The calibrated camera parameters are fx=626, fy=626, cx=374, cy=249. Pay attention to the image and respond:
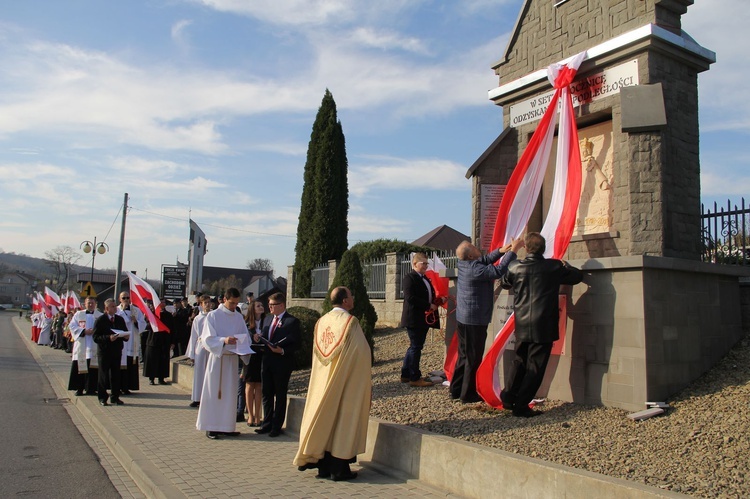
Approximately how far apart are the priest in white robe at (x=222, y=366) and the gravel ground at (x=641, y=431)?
191 centimetres

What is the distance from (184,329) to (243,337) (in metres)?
8.85

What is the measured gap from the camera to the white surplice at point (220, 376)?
26.6 feet

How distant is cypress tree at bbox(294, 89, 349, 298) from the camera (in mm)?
27672

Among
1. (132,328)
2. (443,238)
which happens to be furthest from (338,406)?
(443,238)

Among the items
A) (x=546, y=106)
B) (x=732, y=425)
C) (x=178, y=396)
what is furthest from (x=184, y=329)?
(x=732, y=425)

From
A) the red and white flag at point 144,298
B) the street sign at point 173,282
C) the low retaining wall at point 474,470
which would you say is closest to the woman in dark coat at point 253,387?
the low retaining wall at point 474,470

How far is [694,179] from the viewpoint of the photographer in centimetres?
858

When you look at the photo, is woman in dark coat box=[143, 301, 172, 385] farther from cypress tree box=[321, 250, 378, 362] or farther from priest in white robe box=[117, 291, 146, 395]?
cypress tree box=[321, 250, 378, 362]

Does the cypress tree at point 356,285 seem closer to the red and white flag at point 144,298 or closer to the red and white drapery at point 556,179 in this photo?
the red and white flag at point 144,298

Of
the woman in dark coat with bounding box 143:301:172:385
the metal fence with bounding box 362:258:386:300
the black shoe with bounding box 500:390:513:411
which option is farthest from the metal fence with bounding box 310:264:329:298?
the black shoe with bounding box 500:390:513:411

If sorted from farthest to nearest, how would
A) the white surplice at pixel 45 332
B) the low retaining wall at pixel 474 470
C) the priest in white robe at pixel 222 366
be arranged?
the white surplice at pixel 45 332
the priest in white robe at pixel 222 366
the low retaining wall at pixel 474 470

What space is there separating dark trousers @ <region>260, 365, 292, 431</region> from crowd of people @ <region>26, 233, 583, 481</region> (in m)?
0.01

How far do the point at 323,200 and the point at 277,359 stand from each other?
812 inches

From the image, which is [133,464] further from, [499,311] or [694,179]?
[694,179]
